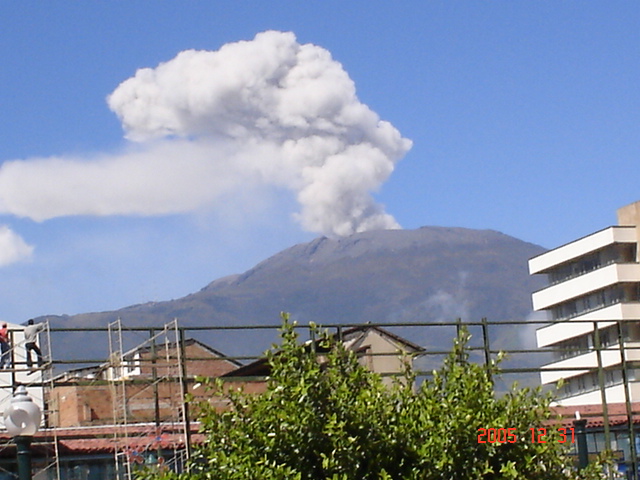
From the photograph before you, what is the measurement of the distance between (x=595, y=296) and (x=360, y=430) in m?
67.5

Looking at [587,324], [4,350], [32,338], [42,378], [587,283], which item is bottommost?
[42,378]

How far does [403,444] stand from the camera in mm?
12422

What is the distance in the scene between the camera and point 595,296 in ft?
253

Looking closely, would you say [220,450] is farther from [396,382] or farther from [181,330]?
[181,330]

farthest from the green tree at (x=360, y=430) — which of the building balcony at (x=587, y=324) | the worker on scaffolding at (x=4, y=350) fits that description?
the building balcony at (x=587, y=324)

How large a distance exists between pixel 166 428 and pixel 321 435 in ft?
50.9

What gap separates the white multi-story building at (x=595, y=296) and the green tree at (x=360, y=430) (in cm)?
5915

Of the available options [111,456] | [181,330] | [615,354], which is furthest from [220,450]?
[615,354]

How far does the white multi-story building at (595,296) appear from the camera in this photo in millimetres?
72938

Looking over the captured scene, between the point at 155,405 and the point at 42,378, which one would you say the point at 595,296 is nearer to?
the point at 155,405
